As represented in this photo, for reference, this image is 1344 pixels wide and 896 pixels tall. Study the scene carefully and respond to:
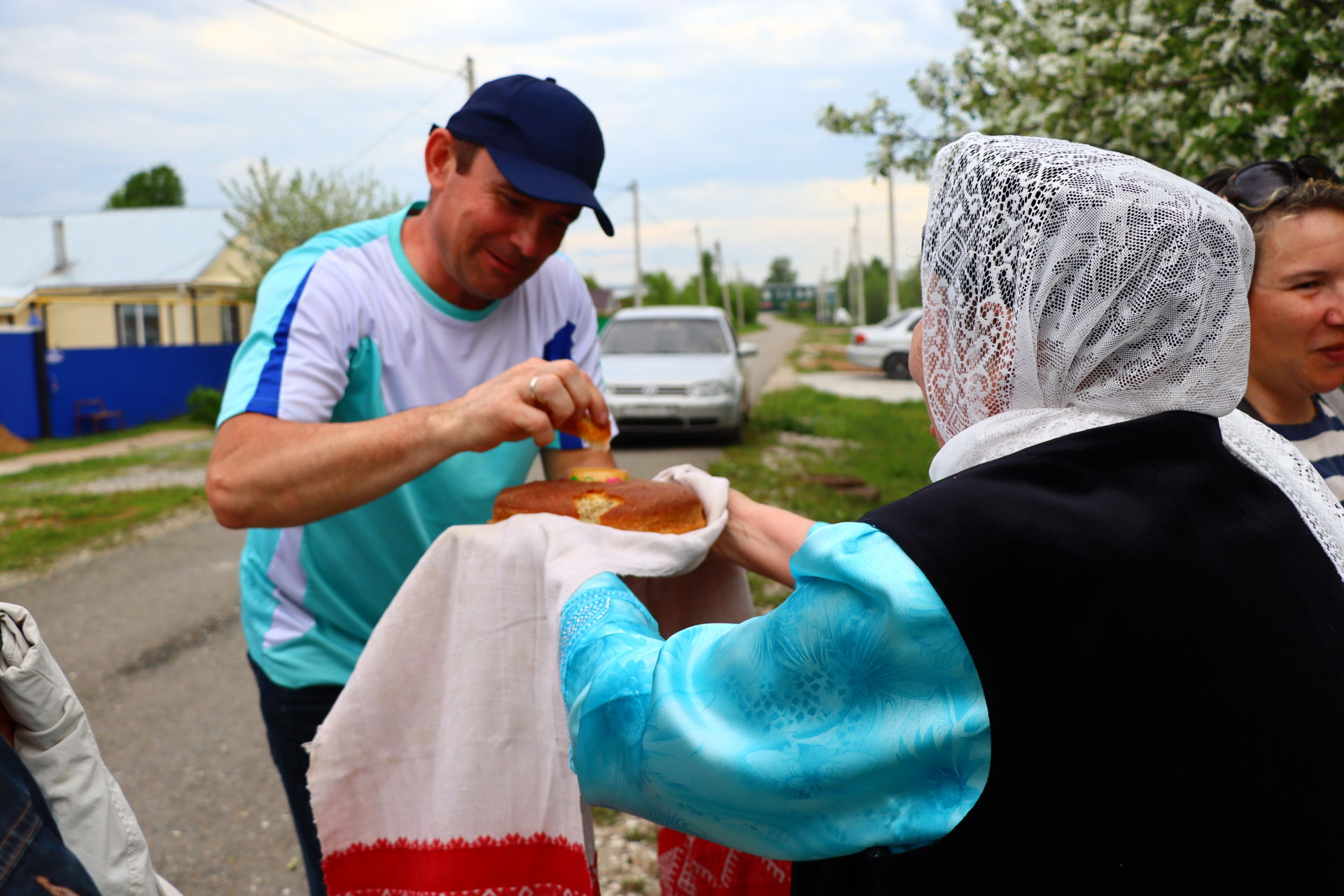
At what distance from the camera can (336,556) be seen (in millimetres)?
2068

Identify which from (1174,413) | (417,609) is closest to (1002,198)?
(1174,413)

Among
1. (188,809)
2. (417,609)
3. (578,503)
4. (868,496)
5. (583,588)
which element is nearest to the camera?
(583,588)

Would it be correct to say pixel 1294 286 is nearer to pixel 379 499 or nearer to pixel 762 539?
pixel 762 539

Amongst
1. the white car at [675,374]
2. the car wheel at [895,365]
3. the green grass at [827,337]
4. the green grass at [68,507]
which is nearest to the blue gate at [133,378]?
the green grass at [68,507]

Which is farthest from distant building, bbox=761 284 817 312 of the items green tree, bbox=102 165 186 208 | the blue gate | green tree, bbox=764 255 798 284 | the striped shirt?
the striped shirt

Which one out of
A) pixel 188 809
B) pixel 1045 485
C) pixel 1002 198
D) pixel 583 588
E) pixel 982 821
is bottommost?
pixel 188 809

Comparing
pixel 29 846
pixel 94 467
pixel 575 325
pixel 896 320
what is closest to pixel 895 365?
pixel 896 320

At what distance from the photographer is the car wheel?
23.4 m

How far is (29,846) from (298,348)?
38.0 inches

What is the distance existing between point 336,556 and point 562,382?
701 millimetres

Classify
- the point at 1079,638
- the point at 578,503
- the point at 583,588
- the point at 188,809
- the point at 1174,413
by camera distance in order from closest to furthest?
1. the point at 1079,638
2. the point at 1174,413
3. the point at 583,588
4. the point at 578,503
5. the point at 188,809

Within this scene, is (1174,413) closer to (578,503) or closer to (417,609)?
(578,503)

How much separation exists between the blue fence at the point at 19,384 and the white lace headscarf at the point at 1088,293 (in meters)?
19.5

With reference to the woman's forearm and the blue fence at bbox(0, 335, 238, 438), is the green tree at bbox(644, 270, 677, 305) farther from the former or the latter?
the woman's forearm
